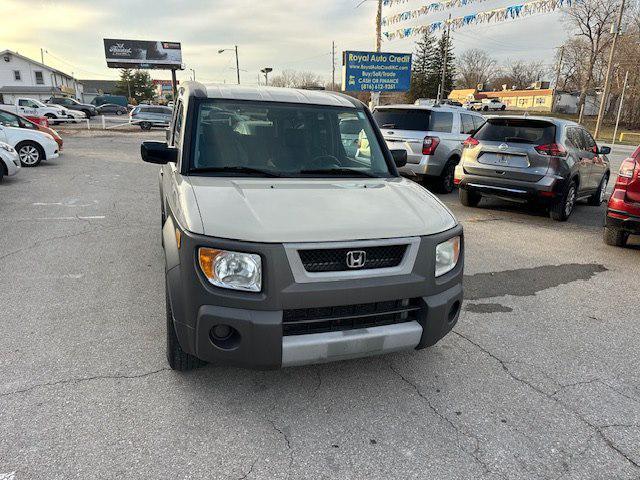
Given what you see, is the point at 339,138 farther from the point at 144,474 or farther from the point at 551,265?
the point at 551,265

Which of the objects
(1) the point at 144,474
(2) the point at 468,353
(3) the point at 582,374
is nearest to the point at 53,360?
(1) the point at 144,474

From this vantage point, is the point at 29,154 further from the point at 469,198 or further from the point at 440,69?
the point at 440,69

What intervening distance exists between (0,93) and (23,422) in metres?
72.8

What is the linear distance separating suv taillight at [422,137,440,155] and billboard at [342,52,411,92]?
12062 millimetres

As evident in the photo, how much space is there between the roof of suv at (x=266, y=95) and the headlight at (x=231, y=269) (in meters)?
1.77

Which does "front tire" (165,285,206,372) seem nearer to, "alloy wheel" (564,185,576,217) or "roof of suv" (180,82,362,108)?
"roof of suv" (180,82,362,108)

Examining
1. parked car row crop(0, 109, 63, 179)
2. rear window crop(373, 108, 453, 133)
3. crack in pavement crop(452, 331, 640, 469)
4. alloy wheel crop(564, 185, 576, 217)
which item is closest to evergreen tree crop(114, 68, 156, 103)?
parked car row crop(0, 109, 63, 179)

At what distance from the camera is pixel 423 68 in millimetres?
73438

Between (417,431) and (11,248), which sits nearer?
(417,431)

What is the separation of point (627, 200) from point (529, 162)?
199cm

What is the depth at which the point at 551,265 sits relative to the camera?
5.67 meters

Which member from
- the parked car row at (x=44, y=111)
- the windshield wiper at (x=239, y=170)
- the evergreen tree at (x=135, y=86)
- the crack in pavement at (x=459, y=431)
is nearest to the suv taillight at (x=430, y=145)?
the windshield wiper at (x=239, y=170)

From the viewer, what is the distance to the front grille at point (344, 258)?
2416mm

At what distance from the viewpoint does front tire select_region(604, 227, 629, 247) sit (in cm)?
644
